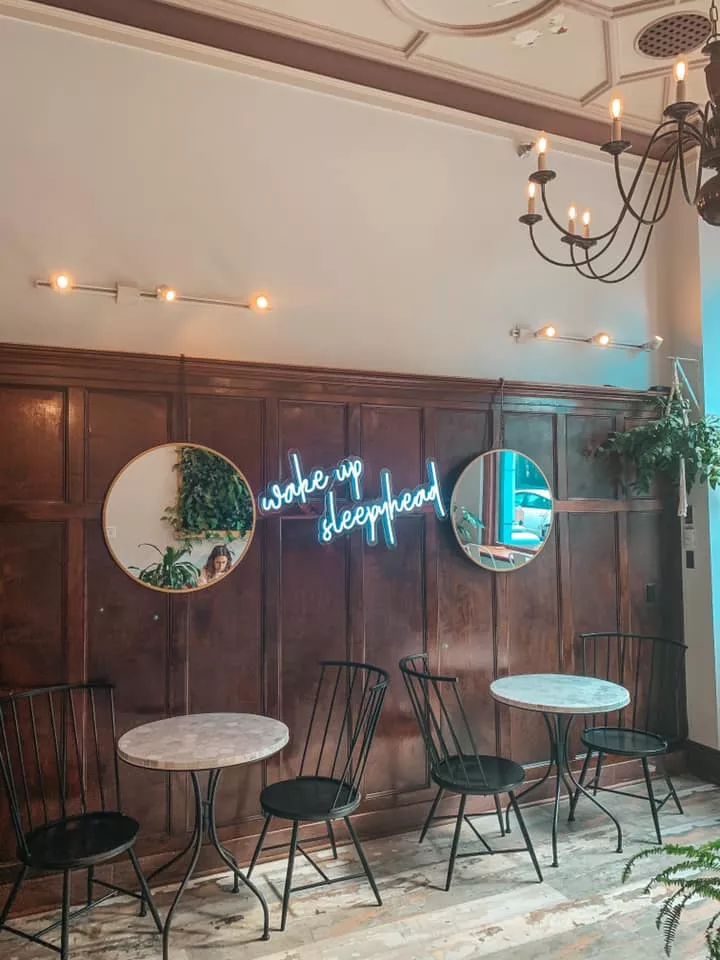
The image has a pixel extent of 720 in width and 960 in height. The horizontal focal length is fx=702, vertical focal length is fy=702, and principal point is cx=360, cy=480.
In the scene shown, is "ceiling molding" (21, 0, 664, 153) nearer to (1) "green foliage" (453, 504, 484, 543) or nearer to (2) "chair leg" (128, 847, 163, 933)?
(1) "green foliage" (453, 504, 484, 543)

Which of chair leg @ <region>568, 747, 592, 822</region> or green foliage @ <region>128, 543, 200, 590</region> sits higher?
green foliage @ <region>128, 543, 200, 590</region>

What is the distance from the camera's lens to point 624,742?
3.73 m

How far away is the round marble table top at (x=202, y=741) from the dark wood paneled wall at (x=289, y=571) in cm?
25

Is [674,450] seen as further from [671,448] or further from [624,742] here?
[624,742]

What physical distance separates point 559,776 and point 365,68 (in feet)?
12.9

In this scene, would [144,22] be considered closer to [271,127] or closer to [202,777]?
[271,127]

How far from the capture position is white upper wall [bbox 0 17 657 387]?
10.9 ft

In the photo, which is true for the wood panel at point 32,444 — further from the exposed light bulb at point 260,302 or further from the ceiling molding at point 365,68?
the ceiling molding at point 365,68

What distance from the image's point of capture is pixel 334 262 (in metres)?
3.91

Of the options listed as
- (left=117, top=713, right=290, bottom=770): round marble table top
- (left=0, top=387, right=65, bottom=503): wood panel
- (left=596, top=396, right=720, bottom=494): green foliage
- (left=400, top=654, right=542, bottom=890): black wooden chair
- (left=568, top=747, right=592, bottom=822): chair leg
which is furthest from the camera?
(left=596, top=396, right=720, bottom=494): green foliage

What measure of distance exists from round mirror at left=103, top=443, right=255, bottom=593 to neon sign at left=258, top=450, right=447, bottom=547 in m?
0.19

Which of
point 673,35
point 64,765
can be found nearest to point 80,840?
point 64,765

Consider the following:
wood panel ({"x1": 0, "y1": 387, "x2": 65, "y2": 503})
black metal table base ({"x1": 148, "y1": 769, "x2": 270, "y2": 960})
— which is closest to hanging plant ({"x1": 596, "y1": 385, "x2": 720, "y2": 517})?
black metal table base ({"x1": 148, "y1": 769, "x2": 270, "y2": 960})

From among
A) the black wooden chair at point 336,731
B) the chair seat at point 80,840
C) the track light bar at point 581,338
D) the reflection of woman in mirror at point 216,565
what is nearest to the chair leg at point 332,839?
the black wooden chair at point 336,731
